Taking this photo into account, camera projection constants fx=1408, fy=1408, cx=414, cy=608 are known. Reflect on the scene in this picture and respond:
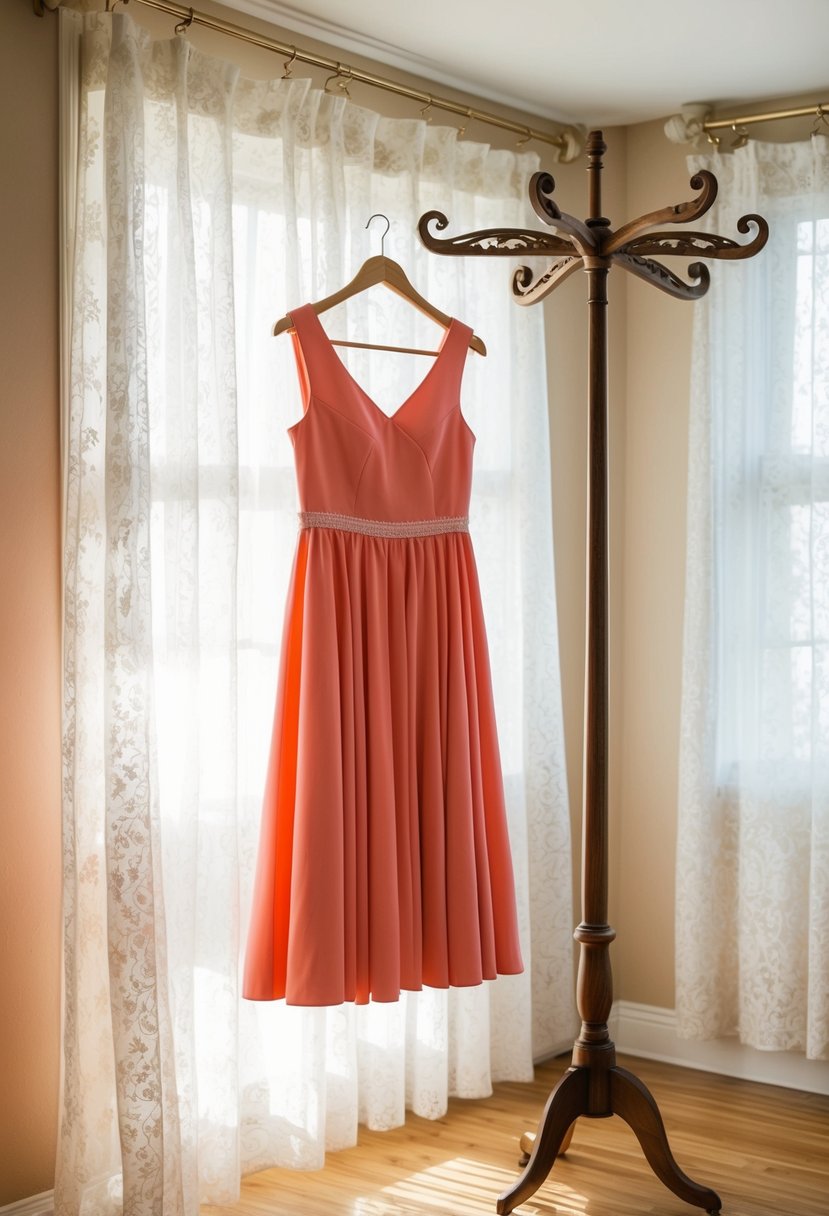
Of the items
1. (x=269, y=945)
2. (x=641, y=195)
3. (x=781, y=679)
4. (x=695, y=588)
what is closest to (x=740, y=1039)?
(x=781, y=679)

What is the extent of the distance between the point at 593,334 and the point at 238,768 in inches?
45.0

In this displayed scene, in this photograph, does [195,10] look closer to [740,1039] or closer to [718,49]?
[718,49]

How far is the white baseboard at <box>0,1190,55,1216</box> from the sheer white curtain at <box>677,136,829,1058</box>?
1701 mm

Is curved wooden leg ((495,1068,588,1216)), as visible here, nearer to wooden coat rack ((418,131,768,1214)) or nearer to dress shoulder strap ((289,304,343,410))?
wooden coat rack ((418,131,768,1214))

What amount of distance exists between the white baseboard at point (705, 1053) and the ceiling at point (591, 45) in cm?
244

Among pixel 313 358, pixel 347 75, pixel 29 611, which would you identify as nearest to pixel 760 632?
pixel 313 358

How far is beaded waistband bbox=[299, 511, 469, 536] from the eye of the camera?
8.80ft

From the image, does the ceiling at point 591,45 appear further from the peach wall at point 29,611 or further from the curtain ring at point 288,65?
Answer: the peach wall at point 29,611

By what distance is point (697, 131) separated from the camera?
365 cm

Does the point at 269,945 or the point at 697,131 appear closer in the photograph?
the point at 269,945

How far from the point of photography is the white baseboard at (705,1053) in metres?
3.61

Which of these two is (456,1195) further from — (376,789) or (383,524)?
(383,524)

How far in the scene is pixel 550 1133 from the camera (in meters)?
2.78

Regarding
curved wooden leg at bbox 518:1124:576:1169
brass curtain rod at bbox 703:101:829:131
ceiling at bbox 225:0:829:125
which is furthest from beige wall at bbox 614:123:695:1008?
curved wooden leg at bbox 518:1124:576:1169
